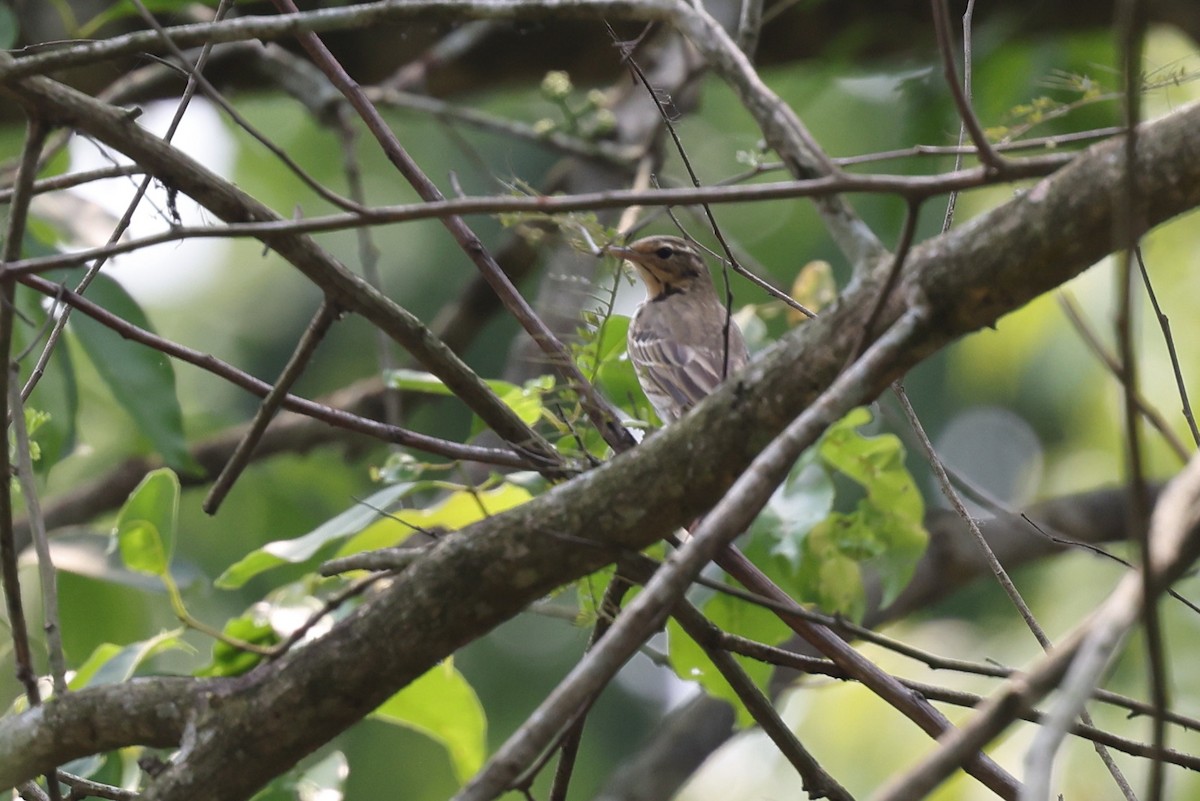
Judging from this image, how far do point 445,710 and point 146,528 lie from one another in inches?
40.3

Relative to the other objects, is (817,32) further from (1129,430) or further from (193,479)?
(1129,430)

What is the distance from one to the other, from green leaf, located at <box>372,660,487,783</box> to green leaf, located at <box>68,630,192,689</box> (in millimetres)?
573

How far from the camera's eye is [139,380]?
382 centimetres

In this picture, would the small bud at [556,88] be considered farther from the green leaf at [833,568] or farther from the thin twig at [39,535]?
the thin twig at [39,535]

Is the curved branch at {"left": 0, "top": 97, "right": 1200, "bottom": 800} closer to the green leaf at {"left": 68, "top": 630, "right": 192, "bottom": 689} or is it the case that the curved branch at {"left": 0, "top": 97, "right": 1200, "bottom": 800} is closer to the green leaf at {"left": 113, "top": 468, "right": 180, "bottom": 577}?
the green leaf at {"left": 113, "top": 468, "right": 180, "bottom": 577}

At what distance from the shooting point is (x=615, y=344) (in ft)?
10.7

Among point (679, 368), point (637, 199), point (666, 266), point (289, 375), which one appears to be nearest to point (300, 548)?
point (289, 375)

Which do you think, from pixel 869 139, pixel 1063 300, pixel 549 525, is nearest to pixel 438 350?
pixel 549 525

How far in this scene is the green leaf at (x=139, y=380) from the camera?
377 centimetres

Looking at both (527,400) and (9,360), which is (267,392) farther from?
(527,400)

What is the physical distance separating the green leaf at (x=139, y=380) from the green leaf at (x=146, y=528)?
918 mm

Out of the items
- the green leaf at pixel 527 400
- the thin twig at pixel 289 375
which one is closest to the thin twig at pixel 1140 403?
the thin twig at pixel 289 375

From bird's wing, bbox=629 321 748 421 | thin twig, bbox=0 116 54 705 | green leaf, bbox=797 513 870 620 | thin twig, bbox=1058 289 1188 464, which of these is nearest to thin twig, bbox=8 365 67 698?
thin twig, bbox=0 116 54 705

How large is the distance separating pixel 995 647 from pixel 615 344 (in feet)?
20.4
